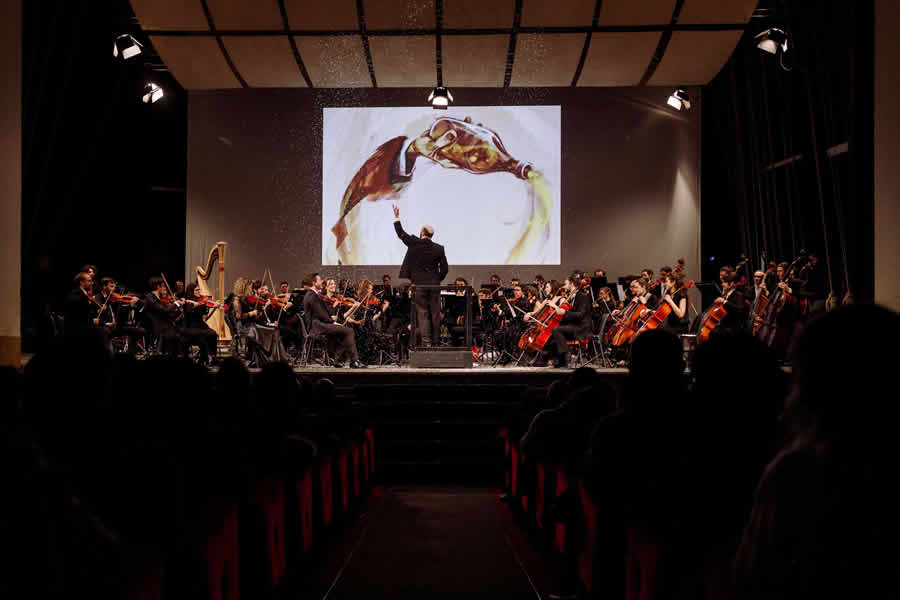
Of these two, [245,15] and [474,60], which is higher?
[245,15]

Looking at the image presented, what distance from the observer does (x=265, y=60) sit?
11.9 meters

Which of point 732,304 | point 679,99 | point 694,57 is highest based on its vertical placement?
point 694,57

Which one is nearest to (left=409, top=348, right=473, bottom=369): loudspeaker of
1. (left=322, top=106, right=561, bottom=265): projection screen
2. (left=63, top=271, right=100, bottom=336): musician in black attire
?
(left=63, top=271, right=100, bottom=336): musician in black attire

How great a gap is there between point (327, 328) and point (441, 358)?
143cm

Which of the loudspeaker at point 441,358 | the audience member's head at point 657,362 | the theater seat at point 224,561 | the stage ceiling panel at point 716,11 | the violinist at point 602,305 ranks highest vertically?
the stage ceiling panel at point 716,11

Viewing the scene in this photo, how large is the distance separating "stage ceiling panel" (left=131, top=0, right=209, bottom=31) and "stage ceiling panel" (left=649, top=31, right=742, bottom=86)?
7.01m

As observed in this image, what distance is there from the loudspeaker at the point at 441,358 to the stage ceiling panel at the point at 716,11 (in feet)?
21.0

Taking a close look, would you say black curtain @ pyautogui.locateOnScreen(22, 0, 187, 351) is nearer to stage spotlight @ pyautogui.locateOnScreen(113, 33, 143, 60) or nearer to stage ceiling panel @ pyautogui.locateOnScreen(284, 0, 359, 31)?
stage spotlight @ pyautogui.locateOnScreen(113, 33, 143, 60)

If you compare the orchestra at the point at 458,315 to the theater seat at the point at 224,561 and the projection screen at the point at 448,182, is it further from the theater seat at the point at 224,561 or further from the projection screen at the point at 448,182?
the theater seat at the point at 224,561

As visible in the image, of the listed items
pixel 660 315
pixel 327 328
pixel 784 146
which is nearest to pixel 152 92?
pixel 327 328

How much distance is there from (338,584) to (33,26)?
9102 millimetres

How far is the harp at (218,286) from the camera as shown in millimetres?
11750

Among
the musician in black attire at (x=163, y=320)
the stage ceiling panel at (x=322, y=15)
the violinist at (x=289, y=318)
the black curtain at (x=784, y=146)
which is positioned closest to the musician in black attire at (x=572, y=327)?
the black curtain at (x=784, y=146)

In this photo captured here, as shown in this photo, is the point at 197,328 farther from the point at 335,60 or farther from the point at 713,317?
the point at 713,317
